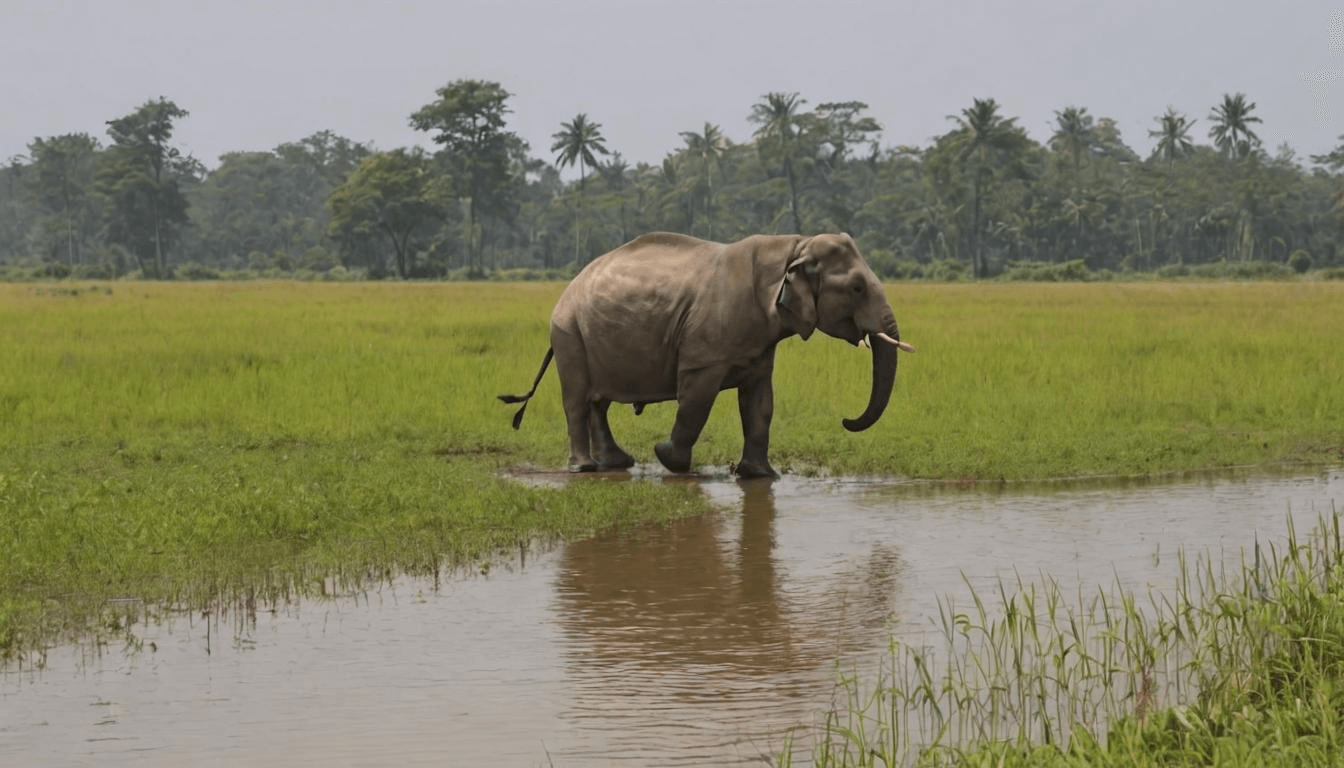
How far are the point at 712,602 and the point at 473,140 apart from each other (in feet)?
270

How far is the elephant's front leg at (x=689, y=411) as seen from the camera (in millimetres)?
12258

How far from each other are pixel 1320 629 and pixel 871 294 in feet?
19.2

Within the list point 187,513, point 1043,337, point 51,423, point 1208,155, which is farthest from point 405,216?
point 187,513

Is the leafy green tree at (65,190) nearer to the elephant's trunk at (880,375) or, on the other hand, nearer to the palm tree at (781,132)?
the palm tree at (781,132)

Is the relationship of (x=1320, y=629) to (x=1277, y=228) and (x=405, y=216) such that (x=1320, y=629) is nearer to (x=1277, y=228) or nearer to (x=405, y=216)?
(x=405, y=216)

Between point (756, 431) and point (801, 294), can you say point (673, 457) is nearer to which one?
point (756, 431)

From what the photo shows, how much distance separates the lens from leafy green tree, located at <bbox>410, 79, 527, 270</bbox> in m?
87.2

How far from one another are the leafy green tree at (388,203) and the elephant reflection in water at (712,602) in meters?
69.0

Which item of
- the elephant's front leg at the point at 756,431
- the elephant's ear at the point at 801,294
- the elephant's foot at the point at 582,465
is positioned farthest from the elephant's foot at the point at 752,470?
the elephant's foot at the point at 582,465

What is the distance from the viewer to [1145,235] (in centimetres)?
9450

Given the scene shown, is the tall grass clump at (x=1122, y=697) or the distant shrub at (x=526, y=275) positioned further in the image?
the distant shrub at (x=526, y=275)

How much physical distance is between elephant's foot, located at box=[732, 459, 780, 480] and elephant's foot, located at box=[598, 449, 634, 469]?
3.74 ft

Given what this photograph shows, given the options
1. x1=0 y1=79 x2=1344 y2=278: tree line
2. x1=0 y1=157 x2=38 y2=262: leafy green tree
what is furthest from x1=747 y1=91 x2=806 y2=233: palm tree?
x1=0 y1=157 x2=38 y2=262: leafy green tree

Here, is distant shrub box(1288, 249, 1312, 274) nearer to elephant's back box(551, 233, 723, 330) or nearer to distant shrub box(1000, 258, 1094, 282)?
distant shrub box(1000, 258, 1094, 282)
